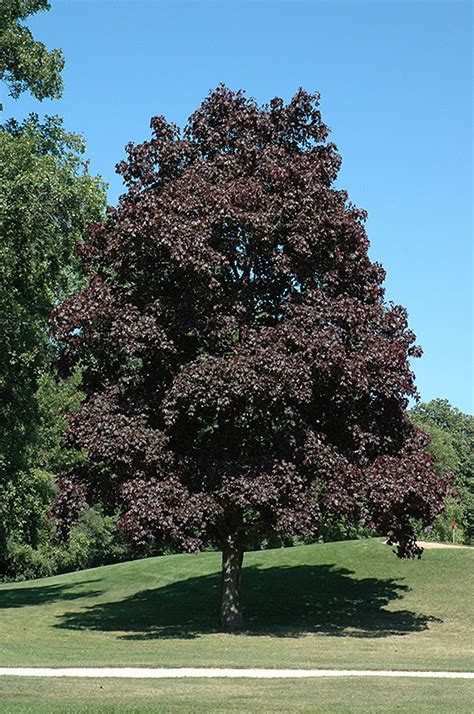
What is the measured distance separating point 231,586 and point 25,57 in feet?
48.8

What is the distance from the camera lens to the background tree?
63906 mm

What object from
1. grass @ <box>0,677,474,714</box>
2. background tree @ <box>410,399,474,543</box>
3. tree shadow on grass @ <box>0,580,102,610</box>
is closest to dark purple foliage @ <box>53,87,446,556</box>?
grass @ <box>0,677,474,714</box>

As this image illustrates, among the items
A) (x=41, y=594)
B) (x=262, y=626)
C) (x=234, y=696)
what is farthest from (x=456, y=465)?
(x=234, y=696)

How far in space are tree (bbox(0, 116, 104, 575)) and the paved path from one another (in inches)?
→ 414

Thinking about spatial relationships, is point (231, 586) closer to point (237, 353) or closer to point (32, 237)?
point (237, 353)

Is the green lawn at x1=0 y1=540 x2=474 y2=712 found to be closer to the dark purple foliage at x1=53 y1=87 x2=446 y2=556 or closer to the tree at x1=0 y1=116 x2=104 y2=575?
the dark purple foliage at x1=53 y1=87 x2=446 y2=556

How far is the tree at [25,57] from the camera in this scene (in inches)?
876

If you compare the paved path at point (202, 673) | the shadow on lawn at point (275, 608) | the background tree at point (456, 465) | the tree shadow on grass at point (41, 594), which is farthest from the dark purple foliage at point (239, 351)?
the background tree at point (456, 465)

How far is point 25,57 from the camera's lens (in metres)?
22.3

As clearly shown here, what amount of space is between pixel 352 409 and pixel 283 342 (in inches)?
118

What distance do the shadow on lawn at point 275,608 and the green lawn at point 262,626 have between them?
60 mm

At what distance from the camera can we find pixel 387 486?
19.0 meters

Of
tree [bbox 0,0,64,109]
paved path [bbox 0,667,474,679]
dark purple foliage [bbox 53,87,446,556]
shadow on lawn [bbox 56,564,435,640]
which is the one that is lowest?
paved path [bbox 0,667,474,679]

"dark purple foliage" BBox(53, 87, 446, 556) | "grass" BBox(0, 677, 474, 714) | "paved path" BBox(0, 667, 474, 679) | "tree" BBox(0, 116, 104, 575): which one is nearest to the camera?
"grass" BBox(0, 677, 474, 714)
